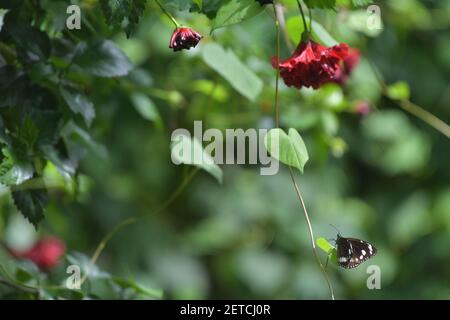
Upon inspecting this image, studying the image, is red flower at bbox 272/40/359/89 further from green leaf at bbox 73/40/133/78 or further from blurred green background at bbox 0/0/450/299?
blurred green background at bbox 0/0/450/299

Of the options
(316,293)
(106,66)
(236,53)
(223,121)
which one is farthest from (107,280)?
(316,293)

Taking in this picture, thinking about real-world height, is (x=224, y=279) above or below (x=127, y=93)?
below

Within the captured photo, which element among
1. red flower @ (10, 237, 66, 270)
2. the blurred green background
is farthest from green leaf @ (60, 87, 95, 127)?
the blurred green background

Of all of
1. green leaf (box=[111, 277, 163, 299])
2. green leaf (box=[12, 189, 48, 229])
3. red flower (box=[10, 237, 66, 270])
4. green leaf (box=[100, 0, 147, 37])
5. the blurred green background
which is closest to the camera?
green leaf (box=[100, 0, 147, 37])

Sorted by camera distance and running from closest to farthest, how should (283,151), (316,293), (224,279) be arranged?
(283,151) → (316,293) → (224,279)

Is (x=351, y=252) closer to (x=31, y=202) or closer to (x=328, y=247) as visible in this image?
(x=328, y=247)

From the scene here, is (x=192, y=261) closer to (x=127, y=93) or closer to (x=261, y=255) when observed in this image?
(x=261, y=255)

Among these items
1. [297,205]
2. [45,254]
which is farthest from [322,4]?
[297,205]
